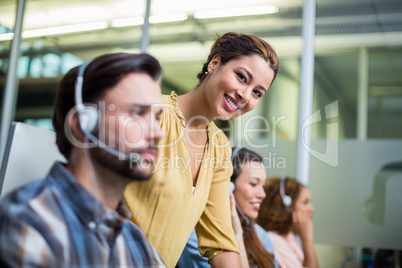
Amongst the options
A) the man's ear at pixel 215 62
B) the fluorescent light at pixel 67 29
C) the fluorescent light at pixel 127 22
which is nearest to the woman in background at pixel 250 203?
the man's ear at pixel 215 62

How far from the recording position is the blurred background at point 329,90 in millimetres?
3105

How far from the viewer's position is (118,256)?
0.88 meters

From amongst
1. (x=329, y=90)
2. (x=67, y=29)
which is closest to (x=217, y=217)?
(x=329, y=90)

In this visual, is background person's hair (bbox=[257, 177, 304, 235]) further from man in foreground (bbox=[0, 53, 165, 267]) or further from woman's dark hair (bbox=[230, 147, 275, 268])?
man in foreground (bbox=[0, 53, 165, 267])

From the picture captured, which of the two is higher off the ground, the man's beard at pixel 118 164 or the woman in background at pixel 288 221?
the man's beard at pixel 118 164

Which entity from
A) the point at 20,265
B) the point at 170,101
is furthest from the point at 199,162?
the point at 20,265

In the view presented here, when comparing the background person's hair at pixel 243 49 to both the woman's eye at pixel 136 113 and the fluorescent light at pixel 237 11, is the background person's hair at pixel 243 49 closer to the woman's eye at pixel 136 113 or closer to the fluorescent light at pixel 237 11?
the woman's eye at pixel 136 113

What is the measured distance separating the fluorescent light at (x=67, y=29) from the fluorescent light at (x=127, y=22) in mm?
108

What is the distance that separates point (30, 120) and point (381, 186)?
10.1 feet

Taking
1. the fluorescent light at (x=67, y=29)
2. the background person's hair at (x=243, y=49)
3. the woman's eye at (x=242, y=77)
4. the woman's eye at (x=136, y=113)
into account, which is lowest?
the woman's eye at (x=136, y=113)

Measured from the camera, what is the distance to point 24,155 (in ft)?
3.90

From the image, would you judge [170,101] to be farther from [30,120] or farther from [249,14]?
[30,120]

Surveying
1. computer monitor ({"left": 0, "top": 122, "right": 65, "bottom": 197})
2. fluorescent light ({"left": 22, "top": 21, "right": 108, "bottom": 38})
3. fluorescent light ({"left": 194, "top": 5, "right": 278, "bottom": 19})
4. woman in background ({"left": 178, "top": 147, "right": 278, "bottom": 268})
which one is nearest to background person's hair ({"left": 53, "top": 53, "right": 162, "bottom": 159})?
computer monitor ({"left": 0, "top": 122, "right": 65, "bottom": 197})

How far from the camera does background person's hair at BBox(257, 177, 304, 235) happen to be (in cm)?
240
